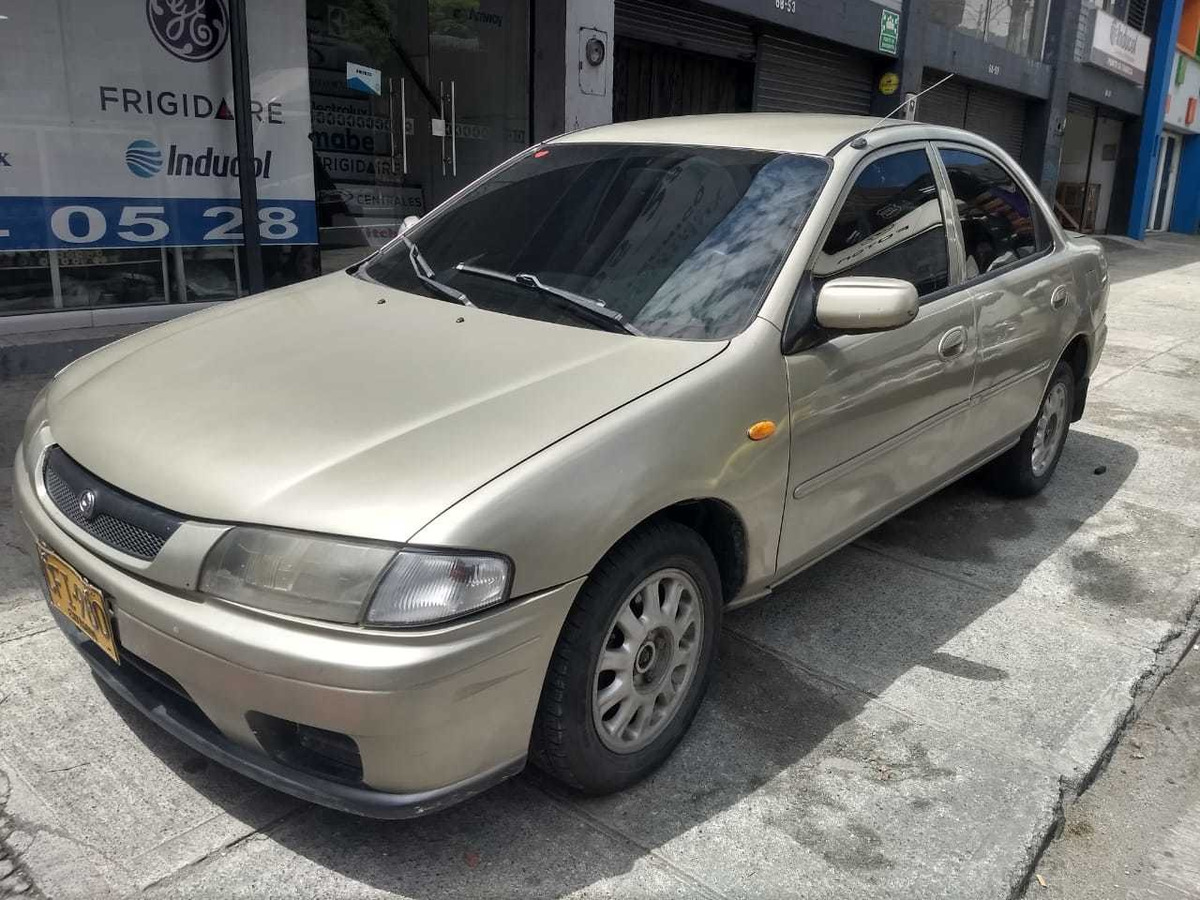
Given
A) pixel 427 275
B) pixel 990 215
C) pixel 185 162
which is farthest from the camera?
pixel 185 162

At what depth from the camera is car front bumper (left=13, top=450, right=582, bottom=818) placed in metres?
2.00

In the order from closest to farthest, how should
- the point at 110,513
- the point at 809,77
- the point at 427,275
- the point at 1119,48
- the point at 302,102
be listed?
the point at 110,513
the point at 427,275
the point at 302,102
the point at 809,77
the point at 1119,48

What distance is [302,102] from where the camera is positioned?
7.20 meters

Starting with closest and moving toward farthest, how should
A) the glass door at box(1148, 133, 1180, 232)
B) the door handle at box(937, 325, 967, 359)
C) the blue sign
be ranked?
the door handle at box(937, 325, 967, 359) → the blue sign → the glass door at box(1148, 133, 1180, 232)

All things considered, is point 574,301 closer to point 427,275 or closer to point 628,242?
point 628,242

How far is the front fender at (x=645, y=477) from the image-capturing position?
6.92 feet

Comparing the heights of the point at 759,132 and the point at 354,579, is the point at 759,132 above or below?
above

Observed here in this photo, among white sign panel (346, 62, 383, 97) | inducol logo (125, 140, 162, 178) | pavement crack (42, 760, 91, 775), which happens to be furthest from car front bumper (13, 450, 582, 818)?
white sign panel (346, 62, 383, 97)

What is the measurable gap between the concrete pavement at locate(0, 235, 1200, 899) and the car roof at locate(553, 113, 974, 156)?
163 centimetres

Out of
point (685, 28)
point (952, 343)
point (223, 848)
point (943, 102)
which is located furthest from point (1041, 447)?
point (943, 102)

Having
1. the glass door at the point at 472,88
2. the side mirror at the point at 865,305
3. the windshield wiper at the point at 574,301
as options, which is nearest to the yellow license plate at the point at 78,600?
the windshield wiper at the point at 574,301

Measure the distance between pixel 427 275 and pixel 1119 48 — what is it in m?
22.2

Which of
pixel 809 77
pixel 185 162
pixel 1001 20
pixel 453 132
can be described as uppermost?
pixel 1001 20

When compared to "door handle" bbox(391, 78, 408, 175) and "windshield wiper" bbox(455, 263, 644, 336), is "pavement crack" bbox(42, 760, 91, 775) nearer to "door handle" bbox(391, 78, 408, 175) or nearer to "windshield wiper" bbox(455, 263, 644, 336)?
"windshield wiper" bbox(455, 263, 644, 336)
